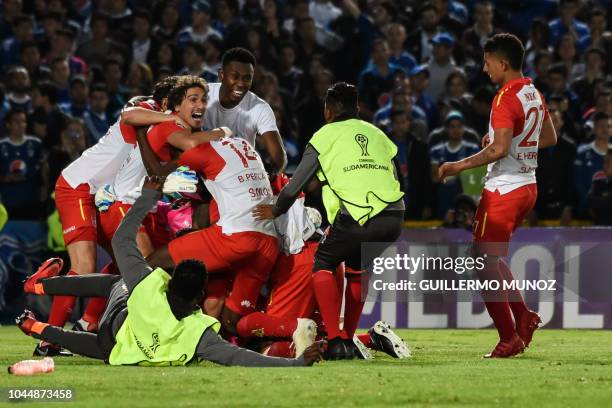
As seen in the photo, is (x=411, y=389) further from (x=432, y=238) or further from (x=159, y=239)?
(x=432, y=238)

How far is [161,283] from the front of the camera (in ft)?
29.2

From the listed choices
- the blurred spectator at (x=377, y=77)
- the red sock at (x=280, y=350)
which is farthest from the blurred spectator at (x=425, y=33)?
the red sock at (x=280, y=350)

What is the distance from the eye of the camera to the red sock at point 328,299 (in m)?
10.1

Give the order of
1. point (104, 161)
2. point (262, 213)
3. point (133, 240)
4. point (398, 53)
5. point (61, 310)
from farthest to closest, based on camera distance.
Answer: point (398, 53), point (104, 161), point (61, 310), point (262, 213), point (133, 240)

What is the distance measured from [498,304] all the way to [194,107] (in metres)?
2.78

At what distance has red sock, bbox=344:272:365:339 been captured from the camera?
10.4 meters

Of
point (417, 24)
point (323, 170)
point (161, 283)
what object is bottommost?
point (161, 283)

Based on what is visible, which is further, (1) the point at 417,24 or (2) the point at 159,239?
(1) the point at 417,24

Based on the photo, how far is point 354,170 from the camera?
398 inches

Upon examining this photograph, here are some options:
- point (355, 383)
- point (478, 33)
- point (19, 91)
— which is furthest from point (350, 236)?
point (478, 33)

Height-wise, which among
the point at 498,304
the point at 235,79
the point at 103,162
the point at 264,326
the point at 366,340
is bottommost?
the point at 366,340

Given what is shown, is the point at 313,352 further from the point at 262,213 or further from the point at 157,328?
the point at 262,213

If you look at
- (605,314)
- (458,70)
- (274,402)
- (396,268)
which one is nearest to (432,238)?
(396,268)

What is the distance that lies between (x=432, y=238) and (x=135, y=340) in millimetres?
6260
